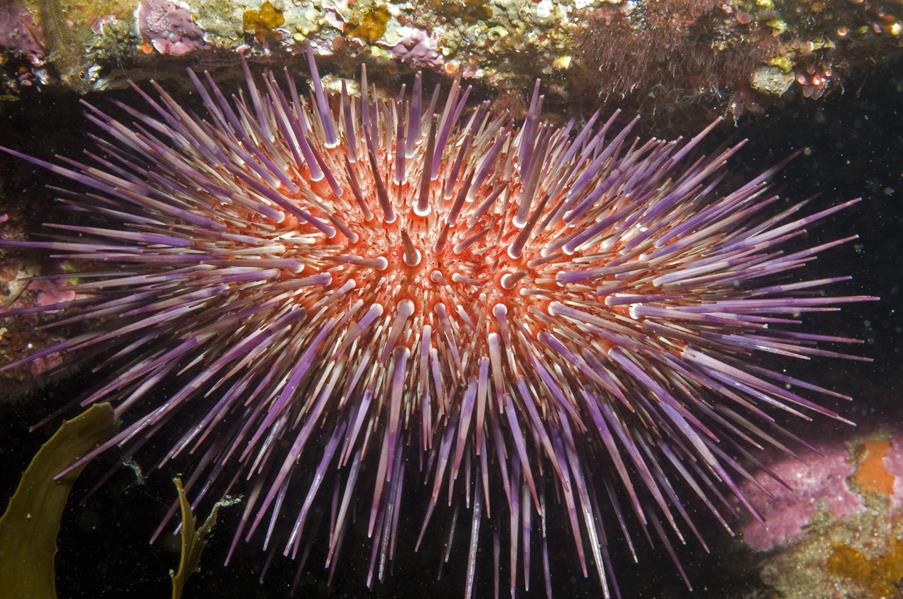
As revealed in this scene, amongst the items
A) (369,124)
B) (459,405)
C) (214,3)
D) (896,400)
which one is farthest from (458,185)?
(896,400)

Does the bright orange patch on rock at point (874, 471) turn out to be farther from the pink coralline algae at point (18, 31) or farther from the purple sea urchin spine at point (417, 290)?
the pink coralline algae at point (18, 31)

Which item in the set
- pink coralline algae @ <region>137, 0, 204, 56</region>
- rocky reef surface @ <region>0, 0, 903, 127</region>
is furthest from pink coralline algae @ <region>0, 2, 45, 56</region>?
pink coralline algae @ <region>137, 0, 204, 56</region>

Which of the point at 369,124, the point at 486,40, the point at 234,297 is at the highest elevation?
the point at 486,40

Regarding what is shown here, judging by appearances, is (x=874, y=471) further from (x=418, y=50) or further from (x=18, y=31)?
(x=18, y=31)

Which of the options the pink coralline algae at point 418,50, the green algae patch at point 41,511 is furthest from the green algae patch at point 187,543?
the pink coralline algae at point 418,50

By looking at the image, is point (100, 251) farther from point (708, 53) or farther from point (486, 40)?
point (708, 53)

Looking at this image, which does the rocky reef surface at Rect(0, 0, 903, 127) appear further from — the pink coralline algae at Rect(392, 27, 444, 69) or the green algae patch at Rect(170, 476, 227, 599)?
the green algae patch at Rect(170, 476, 227, 599)
